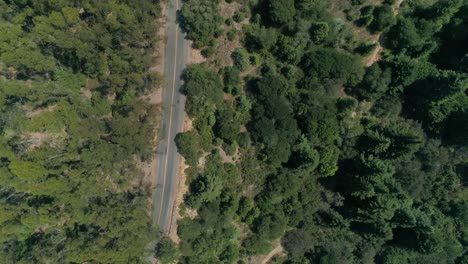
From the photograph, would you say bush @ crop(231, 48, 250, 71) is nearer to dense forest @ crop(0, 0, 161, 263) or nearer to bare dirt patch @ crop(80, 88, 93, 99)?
dense forest @ crop(0, 0, 161, 263)

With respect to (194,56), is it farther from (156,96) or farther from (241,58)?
(156,96)

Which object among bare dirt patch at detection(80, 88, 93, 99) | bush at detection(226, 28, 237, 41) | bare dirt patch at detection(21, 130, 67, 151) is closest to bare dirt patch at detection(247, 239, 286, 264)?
bush at detection(226, 28, 237, 41)

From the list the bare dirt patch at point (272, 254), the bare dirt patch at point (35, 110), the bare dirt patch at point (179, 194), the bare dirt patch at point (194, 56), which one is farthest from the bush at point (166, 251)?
the bare dirt patch at point (194, 56)

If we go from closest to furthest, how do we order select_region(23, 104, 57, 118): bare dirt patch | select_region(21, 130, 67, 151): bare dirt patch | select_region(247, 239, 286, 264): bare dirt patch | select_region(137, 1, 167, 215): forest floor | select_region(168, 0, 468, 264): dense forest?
select_region(21, 130, 67, 151): bare dirt patch
select_region(23, 104, 57, 118): bare dirt patch
select_region(137, 1, 167, 215): forest floor
select_region(168, 0, 468, 264): dense forest
select_region(247, 239, 286, 264): bare dirt patch

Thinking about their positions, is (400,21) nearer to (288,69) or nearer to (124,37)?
(288,69)

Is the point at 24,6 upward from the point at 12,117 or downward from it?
upward

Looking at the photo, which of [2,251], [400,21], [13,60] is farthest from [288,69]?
[2,251]

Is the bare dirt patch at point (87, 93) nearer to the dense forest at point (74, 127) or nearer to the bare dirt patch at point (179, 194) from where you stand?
the dense forest at point (74, 127)

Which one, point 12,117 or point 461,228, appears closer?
point 12,117
